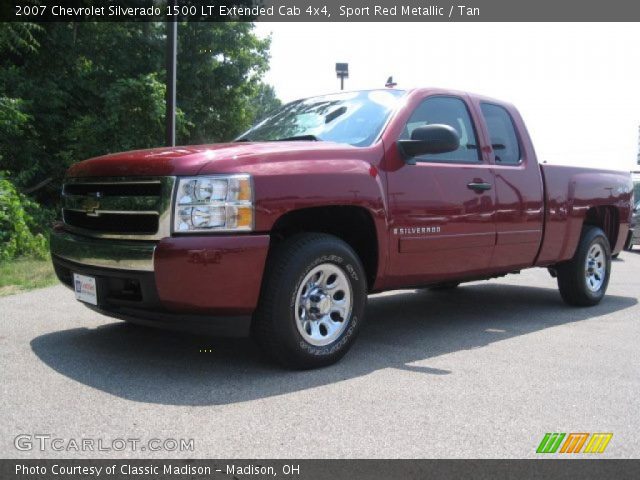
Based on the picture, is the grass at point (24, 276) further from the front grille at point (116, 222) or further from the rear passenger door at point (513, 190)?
the rear passenger door at point (513, 190)

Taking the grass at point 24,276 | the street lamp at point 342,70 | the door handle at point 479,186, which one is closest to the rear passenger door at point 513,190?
the door handle at point 479,186

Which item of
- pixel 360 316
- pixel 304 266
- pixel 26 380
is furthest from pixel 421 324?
pixel 26 380

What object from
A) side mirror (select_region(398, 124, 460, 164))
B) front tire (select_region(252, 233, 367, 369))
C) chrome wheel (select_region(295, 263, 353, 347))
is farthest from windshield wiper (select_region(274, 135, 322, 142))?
chrome wheel (select_region(295, 263, 353, 347))

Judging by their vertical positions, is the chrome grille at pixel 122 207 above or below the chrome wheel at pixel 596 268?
above

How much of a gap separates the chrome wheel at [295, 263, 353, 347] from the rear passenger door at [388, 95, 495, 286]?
1.71 feet

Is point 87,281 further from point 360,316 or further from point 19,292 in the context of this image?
point 19,292

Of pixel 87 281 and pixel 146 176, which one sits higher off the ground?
pixel 146 176

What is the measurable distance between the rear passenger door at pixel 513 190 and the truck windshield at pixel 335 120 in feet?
3.75

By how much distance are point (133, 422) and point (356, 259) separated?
175cm

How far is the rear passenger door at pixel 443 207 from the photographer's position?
4488 mm

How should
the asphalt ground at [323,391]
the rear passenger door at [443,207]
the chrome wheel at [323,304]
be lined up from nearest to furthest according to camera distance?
the asphalt ground at [323,391] → the chrome wheel at [323,304] → the rear passenger door at [443,207]

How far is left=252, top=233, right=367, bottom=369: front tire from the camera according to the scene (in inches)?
148

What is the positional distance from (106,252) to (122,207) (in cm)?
28

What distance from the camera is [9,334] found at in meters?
4.67
